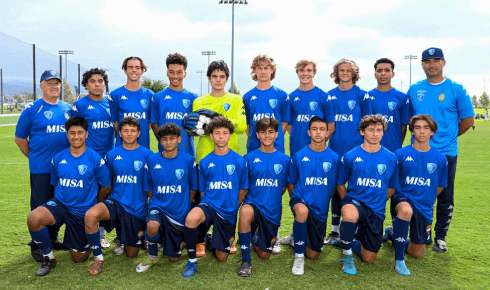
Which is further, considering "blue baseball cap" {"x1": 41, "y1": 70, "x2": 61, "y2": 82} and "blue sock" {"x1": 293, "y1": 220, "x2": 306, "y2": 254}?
"blue baseball cap" {"x1": 41, "y1": 70, "x2": 61, "y2": 82}

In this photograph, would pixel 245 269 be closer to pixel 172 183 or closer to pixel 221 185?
pixel 221 185

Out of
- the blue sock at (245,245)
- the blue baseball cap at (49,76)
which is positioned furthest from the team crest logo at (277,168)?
the blue baseball cap at (49,76)

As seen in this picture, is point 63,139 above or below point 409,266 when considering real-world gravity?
above

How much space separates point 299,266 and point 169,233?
141 cm

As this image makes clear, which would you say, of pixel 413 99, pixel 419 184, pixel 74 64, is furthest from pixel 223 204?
pixel 74 64

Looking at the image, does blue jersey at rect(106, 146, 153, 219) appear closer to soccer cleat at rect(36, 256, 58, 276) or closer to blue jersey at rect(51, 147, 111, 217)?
blue jersey at rect(51, 147, 111, 217)

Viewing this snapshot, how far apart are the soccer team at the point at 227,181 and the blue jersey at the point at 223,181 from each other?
11 millimetres

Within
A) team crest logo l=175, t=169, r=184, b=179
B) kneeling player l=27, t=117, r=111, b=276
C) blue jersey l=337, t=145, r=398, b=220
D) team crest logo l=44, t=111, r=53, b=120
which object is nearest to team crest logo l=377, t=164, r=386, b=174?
blue jersey l=337, t=145, r=398, b=220

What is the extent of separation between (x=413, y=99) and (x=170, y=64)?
3.09 meters

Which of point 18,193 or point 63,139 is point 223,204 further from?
point 18,193

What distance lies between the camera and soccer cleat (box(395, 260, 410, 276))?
3623 mm

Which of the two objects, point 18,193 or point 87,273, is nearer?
point 87,273

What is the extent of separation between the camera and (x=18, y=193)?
22.9ft

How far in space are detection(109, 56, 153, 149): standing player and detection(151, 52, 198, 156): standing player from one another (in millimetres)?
109
